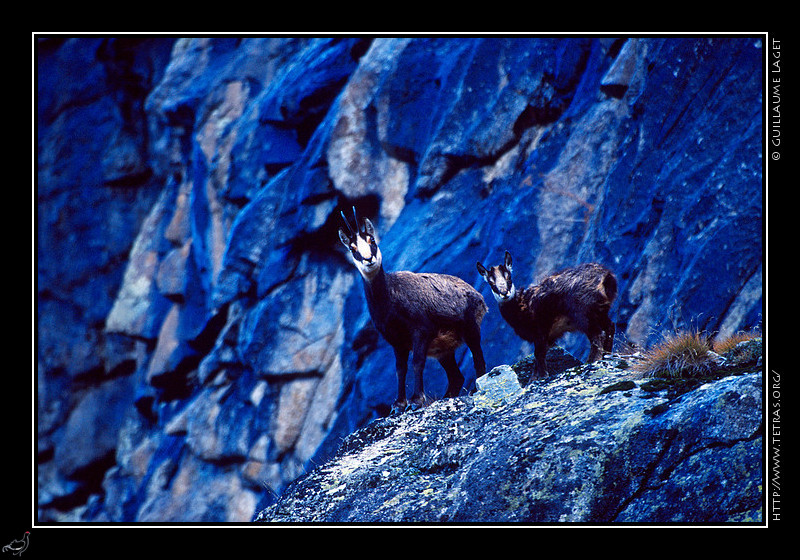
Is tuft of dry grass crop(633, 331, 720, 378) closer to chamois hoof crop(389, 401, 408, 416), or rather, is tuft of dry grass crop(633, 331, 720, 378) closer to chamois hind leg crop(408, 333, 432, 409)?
chamois hind leg crop(408, 333, 432, 409)

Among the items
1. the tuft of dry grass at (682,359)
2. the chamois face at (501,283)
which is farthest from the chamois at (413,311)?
the tuft of dry grass at (682,359)

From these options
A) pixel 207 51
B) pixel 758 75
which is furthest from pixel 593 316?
pixel 207 51

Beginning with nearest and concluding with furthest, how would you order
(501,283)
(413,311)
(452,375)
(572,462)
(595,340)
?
(572,462) < (595,340) < (413,311) < (501,283) < (452,375)

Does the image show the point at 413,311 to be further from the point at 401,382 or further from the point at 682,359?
the point at 682,359

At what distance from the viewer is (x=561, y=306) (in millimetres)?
9328

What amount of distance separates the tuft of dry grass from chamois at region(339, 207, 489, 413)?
2.81 m

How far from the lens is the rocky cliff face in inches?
502

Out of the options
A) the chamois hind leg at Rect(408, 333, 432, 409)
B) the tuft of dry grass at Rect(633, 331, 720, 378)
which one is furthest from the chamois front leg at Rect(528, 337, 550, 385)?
the tuft of dry grass at Rect(633, 331, 720, 378)

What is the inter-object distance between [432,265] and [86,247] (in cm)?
1945

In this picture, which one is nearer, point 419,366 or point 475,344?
point 419,366

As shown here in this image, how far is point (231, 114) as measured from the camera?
2570 centimetres

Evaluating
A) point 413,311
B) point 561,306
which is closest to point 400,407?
point 413,311

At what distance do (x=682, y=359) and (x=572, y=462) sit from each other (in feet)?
5.59
